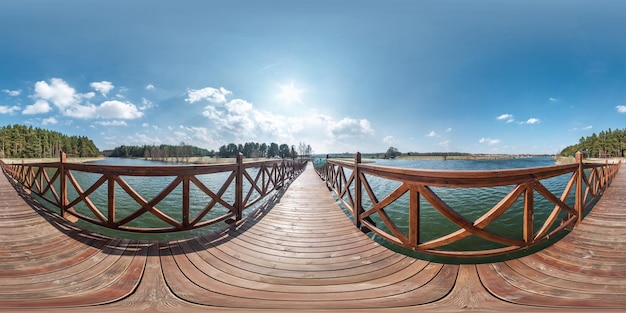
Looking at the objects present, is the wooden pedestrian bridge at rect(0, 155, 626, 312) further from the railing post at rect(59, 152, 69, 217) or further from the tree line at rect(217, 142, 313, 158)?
the tree line at rect(217, 142, 313, 158)

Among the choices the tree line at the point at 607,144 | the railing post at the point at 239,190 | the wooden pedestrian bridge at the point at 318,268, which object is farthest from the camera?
the tree line at the point at 607,144

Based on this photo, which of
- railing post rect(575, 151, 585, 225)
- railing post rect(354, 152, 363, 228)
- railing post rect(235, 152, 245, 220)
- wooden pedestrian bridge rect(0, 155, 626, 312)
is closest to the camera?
wooden pedestrian bridge rect(0, 155, 626, 312)

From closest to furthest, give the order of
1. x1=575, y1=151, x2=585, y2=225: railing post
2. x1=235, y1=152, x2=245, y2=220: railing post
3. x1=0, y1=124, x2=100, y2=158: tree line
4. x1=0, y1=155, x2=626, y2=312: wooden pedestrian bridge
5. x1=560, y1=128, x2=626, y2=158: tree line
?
x1=0, y1=155, x2=626, y2=312: wooden pedestrian bridge, x1=575, y1=151, x2=585, y2=225: railing post, x1=235, y1=152, x2=245, y2=220: railing post, x1=0, y1=124, x2=100, y2=158: tree line, x1=560, y1=128, x2=626, y2=158: tree line

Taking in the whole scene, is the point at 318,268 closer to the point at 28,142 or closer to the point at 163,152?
the point at 28,142

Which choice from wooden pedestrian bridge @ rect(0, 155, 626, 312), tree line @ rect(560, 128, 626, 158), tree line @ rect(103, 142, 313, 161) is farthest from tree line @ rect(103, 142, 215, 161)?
tree line @ rect(560, 128, 626, 158)

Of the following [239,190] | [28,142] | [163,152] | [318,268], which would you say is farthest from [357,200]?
[163,152]

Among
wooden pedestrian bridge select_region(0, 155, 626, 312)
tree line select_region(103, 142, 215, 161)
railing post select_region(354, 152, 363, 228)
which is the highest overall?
tree line select_region(103, 142, 215, 161)

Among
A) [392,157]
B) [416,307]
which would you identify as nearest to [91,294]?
[416,307]

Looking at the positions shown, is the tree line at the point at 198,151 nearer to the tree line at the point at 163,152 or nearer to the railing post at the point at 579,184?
the tree line at the point at 163,152

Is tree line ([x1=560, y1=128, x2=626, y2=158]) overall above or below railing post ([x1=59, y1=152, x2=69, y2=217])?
above

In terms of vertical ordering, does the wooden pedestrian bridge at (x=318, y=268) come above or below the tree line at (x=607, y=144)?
below

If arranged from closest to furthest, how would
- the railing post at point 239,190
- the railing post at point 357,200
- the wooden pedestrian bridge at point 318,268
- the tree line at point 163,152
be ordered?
the wooden pedestrian bridge at point 318,268
the railing post at point 357,200
the railing post at point 239,190
the tree line at point 163,152

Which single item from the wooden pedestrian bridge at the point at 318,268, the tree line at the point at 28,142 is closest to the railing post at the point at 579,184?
the wooden pedestrian bridge at the point at 318,268

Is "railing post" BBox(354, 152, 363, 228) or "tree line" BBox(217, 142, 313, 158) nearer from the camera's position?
"railing post" BBox(354, 152, 363, 228)
